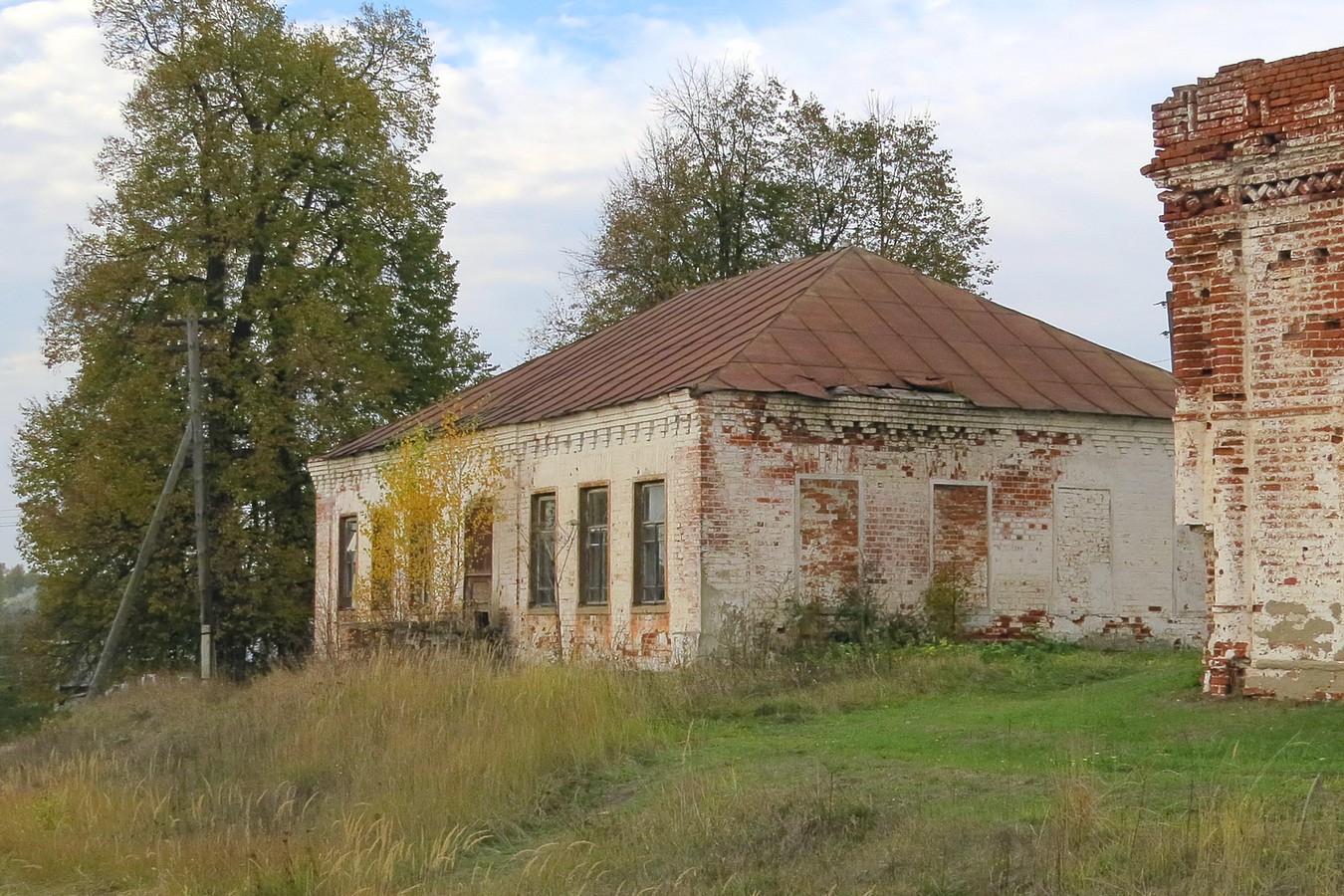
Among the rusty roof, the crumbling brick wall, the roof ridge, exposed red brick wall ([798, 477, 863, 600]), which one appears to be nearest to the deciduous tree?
the rusty roof

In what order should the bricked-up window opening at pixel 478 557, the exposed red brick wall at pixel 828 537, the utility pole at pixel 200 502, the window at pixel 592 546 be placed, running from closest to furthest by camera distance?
the exposed red brick wall at pixel 828 537 → the window at pixel 592 546 → the bricked-up window opening at pixel 478 557 → the utility pole at pixel 200 502

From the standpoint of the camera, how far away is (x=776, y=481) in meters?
19.6

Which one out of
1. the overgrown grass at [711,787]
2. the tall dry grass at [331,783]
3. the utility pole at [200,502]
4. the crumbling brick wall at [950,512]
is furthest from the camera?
the utility pole at [200,502]

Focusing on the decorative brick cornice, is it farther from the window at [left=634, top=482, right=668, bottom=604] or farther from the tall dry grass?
the window at [left=634, top=482, right=668, bottom=604]

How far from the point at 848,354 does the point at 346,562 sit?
1139 centimetres

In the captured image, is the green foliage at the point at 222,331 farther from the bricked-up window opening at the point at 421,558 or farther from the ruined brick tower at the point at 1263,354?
the ruined brick tower at the point at 1263,354

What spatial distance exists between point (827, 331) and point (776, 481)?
2.70 meters

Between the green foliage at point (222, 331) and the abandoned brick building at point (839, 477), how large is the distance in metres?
9.85

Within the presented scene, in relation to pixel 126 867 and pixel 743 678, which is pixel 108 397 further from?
pixel 126 867

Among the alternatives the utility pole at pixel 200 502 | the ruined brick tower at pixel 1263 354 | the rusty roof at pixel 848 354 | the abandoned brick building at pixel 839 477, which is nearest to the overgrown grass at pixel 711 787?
the ruined brick tower at pixel 1263 354

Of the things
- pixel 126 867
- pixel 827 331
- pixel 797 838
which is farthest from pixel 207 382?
pixel 797 838

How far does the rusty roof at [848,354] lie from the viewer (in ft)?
66.8

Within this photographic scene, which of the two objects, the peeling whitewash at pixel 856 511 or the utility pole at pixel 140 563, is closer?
the peeling whitewash at pixel 856 511

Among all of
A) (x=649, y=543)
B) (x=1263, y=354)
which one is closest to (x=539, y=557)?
(x=649, y=543)
